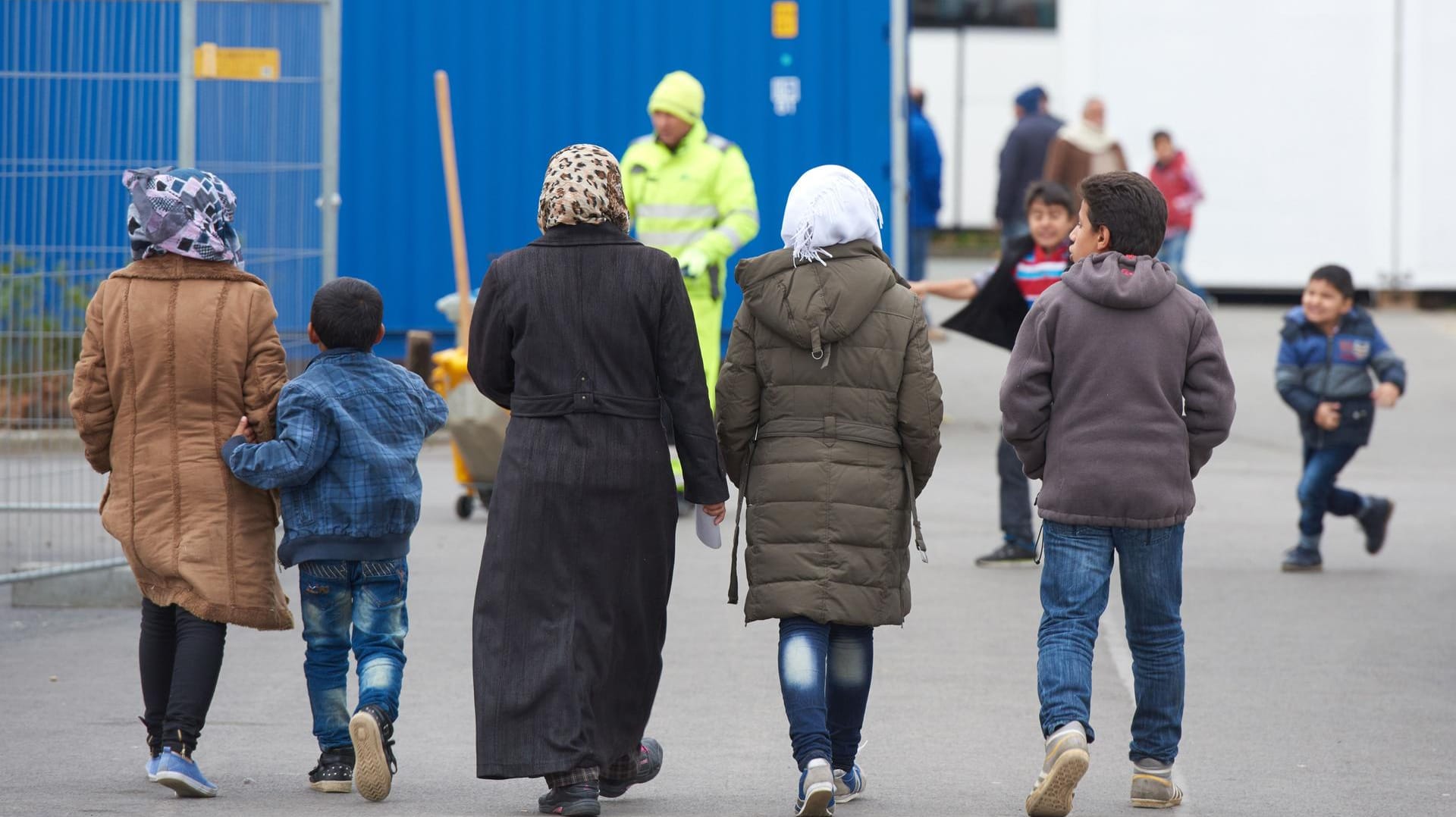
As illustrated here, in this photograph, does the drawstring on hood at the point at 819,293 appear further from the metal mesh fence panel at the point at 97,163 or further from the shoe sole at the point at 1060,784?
the metal mesh fence panel at the point at 97,163

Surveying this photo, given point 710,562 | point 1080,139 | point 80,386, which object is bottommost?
point 710,562

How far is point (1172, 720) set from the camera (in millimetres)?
5062

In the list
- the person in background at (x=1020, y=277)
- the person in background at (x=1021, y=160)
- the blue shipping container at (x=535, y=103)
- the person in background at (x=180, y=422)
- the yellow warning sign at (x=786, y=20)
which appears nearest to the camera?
the person in background at (x=180, y=422)

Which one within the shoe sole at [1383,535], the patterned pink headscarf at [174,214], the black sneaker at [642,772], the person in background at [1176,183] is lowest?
the black sneaker at [642,772]

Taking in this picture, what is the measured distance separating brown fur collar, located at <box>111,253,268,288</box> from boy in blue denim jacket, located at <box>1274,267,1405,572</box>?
15.9 ft

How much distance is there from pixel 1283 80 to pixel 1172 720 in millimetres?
15411

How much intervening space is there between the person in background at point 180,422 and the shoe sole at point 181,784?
0.04ft

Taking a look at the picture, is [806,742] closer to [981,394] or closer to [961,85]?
[981,394]

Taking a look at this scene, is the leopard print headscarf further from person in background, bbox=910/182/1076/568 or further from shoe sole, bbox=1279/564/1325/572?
shoe sole, bbox=1279/564/1325/572

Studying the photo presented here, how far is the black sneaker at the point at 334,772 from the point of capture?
5.19m

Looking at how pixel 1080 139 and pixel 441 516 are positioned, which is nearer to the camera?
pixel 441 516

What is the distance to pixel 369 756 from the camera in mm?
4953

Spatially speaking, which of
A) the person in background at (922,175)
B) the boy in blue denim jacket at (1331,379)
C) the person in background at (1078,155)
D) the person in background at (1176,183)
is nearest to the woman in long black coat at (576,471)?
the boy in blue denim jacket at (1331,379)

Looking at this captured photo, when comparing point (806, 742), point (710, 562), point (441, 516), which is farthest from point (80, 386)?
point (441, 516)
